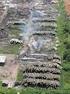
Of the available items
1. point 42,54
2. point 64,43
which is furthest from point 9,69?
point 64,43

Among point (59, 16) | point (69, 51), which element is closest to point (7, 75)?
point (69, 51)

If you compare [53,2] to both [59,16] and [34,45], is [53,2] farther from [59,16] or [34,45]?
[34,45]

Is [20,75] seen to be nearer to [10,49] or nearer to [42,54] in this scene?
[42,54]

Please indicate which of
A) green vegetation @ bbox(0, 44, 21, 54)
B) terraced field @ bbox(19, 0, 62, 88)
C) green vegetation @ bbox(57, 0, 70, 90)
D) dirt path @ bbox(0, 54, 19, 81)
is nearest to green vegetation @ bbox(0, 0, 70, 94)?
green vegetation @ bbox(57, 0, 70, 90)

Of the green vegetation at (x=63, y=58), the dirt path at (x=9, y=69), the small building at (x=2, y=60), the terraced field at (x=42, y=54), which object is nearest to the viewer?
the green vegetation at (x=63, y=58)

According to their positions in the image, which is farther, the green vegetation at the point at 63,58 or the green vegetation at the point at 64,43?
the green vegetation at the point at 64,43

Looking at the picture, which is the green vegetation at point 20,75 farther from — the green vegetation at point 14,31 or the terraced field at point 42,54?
the green vegetation at point 14,31

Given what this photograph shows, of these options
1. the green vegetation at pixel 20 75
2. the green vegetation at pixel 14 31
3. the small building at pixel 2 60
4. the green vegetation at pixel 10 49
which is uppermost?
the green vegetation at pixel 14 31

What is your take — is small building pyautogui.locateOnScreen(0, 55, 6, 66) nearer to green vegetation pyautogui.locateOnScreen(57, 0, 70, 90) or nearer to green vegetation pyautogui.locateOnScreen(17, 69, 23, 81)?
green vegetation pyautogui.locateOnScreen(17, 69, 23, 81)

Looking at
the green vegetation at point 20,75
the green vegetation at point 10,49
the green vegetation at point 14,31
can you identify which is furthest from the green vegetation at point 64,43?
the green vegetation at point 14,31

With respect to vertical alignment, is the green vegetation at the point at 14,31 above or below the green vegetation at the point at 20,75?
above

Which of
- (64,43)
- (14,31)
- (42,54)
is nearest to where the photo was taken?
(42,54)
